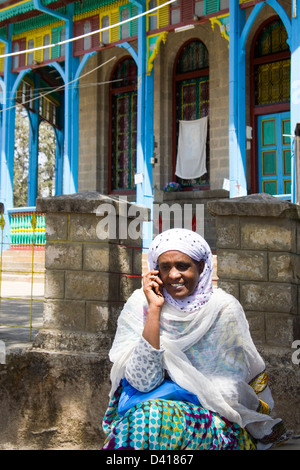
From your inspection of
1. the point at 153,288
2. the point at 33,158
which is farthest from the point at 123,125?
the point at 153,288

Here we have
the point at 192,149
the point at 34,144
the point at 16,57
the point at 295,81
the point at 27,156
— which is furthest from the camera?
the point at 27,156

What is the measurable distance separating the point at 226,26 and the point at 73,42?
155 inches

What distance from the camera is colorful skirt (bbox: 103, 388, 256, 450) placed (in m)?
2.14

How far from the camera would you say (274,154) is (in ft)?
37.2

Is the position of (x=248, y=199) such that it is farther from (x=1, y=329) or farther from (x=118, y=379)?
(x=1, y=329)

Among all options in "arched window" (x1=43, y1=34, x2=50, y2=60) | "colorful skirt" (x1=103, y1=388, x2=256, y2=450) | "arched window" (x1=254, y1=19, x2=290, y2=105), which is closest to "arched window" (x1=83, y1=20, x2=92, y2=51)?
"arched window" (x1=43, y1=34, x2=50, y2=60)

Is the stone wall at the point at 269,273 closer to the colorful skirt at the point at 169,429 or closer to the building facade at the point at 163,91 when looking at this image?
the colorful skirt at the point at 169,429

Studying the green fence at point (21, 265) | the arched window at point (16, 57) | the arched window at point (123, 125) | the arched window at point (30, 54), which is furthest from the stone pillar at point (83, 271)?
the arched window at point (16, 57)

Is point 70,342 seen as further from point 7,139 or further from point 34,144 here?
point 34,144

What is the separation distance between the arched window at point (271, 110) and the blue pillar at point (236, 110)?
6.21ft

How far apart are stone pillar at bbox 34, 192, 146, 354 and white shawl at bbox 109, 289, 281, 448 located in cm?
170

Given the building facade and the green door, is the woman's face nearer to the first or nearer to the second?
the building facade

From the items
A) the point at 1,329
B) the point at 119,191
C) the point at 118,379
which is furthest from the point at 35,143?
the point at 118,379

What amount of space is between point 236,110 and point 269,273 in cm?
598
